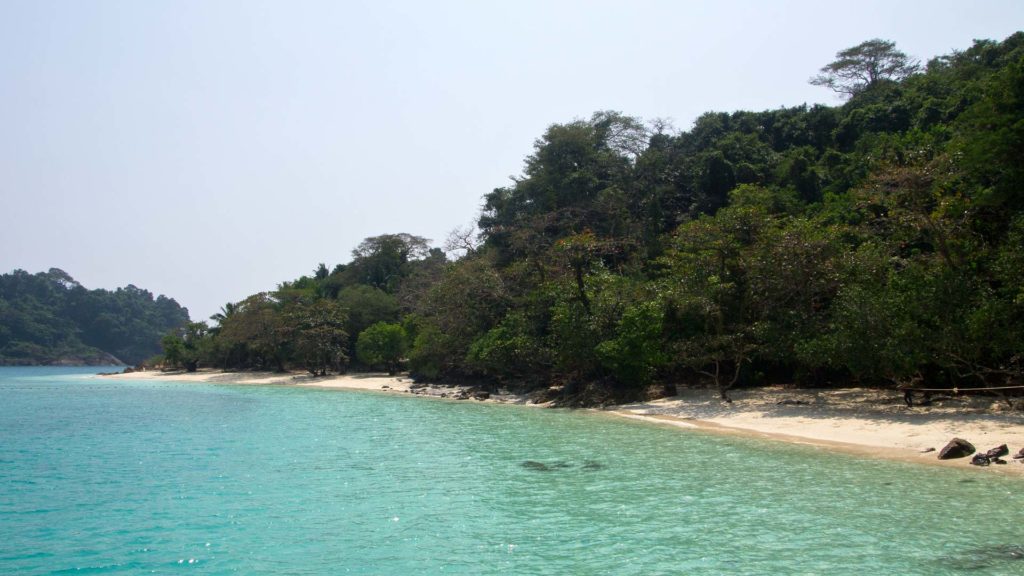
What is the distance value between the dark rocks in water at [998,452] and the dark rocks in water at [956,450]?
0.60 metres

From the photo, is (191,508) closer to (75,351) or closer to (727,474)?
(727,474)

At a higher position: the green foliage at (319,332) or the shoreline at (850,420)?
the green foliage at (319,332)

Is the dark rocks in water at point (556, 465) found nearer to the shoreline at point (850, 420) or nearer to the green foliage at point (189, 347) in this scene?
the shoreline at point (850, 420)

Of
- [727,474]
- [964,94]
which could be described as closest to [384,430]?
[727,474]

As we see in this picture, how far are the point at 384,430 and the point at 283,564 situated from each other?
1306 centimetres

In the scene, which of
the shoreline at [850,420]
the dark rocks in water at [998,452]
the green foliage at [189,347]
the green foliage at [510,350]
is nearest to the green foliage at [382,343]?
the green foliage at [510,350]

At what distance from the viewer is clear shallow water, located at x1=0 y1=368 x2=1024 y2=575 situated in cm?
901

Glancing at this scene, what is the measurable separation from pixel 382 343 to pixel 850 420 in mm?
34260

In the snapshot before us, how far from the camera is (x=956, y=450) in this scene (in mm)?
14398

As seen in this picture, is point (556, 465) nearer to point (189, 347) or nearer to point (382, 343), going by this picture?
point (382, 343)

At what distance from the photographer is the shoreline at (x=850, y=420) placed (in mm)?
15688

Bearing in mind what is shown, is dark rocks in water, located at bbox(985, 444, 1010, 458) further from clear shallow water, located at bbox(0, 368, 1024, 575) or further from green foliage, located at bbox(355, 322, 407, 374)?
green foliage, located at bbox(355, 322, 407, 374)

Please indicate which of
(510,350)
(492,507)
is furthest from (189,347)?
(492,507)

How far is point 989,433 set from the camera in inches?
631
